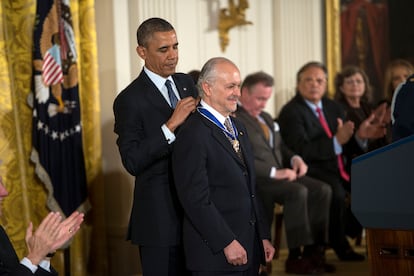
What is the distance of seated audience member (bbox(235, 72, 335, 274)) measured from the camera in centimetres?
677

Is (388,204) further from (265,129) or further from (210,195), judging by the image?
(265,129)

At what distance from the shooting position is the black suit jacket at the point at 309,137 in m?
7.13

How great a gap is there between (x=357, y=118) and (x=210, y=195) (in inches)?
152

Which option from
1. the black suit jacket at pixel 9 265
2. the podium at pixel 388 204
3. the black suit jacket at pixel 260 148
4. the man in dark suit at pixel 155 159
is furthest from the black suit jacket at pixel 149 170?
the black suit jacket at pixel 260 148

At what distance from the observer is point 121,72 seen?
6.64 metres

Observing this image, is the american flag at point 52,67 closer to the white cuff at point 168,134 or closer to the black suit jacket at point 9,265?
the white cuff at point 168,134

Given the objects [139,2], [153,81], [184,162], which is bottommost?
[184,162]

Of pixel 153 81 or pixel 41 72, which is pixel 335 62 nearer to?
pixel 41 72

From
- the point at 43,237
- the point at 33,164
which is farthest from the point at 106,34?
the point at 43,237

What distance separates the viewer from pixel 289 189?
6820mm

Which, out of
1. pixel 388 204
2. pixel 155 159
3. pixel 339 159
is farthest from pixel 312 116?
pixel 388 204

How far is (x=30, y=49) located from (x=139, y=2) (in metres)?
1.06

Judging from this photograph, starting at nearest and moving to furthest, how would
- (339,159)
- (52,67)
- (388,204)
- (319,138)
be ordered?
1. (388,204)
2. (52,67)
3. (319,138)
4. (339,159)

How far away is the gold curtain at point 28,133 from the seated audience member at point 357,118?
213cm
